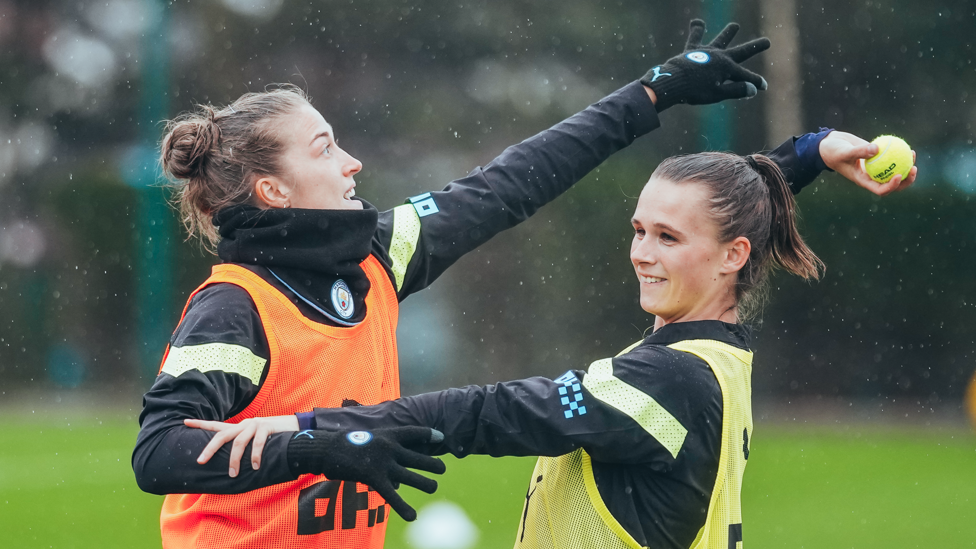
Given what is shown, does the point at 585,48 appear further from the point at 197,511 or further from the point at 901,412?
the point at 197,511

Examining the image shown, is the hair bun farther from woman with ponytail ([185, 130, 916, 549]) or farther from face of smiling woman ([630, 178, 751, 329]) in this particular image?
face of smiling woman ([630, 178, 751, 329])

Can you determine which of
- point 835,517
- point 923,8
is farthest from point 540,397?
point 923,8

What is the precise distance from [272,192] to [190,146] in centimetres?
22

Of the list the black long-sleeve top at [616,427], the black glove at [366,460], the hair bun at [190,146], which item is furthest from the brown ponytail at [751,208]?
the hair bun at [190,146]

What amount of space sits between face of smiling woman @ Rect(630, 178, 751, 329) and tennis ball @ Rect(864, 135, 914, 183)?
0.51m

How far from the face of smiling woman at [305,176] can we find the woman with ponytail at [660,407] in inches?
24.0

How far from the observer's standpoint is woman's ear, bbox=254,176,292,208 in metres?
2.28

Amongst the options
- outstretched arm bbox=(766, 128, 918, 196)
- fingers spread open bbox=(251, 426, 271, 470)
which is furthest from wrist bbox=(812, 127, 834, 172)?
fingers spread open bbox=(251, 426, 271, 470)

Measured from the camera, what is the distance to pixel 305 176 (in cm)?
229

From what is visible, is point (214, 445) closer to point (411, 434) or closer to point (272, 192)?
point (411, 434)

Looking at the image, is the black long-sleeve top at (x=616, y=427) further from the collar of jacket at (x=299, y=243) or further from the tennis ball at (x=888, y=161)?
the tennis ball at (x=888, y=161)

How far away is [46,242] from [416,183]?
131 inches

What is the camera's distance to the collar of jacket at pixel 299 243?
215cm

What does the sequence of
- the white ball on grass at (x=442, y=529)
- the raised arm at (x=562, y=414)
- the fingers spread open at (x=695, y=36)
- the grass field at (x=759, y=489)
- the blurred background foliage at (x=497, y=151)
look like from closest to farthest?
the raised arm at (x=562, y=414)
the fingers spread open at (x=695, y=36)
the white ball on grass at (x=442, y=529)
the grass field at (x=759, y=489)
the blurred background foliage at (x=497, y=151)
